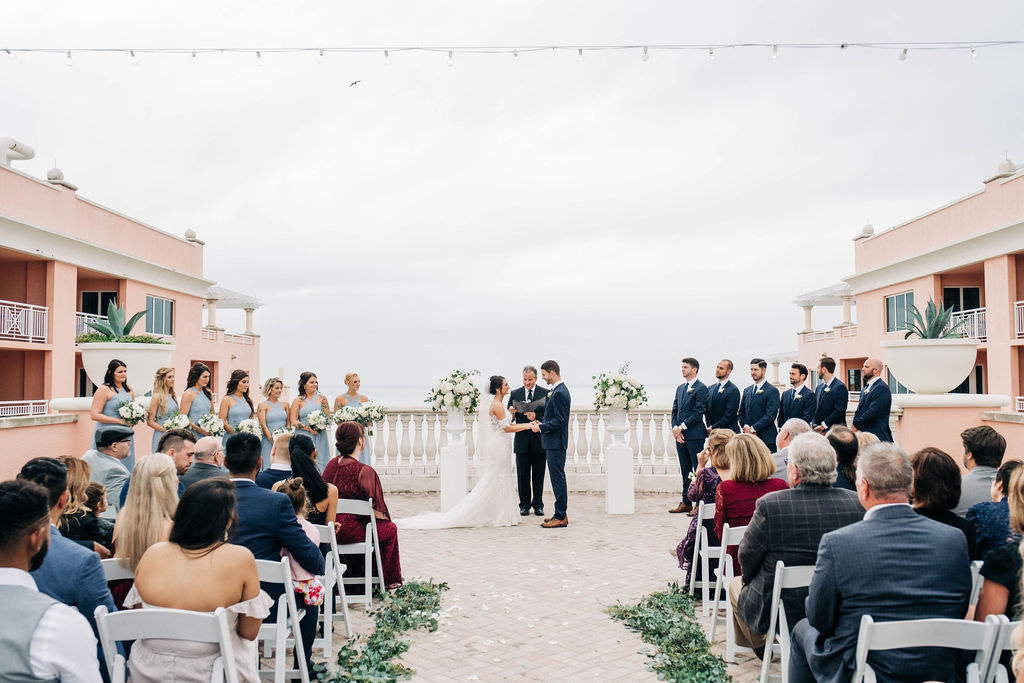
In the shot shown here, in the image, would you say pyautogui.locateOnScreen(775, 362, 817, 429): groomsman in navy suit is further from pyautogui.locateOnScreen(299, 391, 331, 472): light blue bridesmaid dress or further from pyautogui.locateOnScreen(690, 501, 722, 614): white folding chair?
pyautogui.locateOnScreen(299, 391, 331, 472): light blue bridesmaid dress

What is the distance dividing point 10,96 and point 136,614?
1551 centimetres

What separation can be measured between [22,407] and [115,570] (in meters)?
20.4

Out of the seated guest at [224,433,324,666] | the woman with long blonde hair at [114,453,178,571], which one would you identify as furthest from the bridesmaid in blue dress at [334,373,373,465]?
the woman with long blonde hair at [114,453,178,571]

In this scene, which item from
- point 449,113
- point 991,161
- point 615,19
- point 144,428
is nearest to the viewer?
point 615,19

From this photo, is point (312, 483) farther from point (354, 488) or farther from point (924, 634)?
point (924, 634)

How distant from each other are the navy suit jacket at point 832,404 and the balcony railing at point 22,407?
1976cm

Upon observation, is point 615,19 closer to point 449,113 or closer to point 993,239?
→ point 449,113

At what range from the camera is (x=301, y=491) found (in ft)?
14.1

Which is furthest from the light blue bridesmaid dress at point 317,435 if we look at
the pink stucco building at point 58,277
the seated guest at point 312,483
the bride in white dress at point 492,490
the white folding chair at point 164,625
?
the pink stucco building at point 58,277

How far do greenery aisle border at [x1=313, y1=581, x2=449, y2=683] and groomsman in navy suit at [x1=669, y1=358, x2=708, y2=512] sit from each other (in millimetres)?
4606

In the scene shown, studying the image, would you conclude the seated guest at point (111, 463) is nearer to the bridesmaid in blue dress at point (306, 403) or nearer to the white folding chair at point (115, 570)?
the white folding chair at point (115, 570)

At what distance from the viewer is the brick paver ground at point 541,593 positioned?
4301mm

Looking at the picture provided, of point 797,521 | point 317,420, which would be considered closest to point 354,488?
point 317,420

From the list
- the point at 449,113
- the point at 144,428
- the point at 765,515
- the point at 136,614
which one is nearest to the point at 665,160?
the point at 449,113
